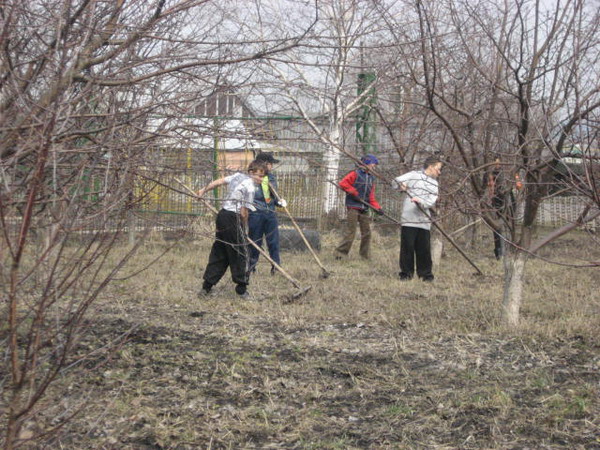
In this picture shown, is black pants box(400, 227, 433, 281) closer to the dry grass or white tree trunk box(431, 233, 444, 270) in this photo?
the dry grass

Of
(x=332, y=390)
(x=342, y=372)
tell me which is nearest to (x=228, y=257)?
(x=342, y=372)

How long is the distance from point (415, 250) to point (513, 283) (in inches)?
123

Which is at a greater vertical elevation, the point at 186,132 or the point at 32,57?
the point at 32,57

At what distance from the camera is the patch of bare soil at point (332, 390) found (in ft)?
12.7

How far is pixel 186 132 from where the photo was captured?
4820mm

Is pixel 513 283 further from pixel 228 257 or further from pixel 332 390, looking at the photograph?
pixel 228 257

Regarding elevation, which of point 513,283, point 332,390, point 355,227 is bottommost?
point 332,390

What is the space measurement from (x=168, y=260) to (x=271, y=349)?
5.13 meters

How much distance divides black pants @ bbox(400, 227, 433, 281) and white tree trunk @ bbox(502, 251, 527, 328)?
2.88 m

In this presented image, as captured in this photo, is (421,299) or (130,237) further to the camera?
(130,237)

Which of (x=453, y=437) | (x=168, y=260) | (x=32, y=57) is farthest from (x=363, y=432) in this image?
(x=168, y=260)

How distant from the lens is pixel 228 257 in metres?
7.50

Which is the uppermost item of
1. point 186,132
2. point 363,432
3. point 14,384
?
point 186,132

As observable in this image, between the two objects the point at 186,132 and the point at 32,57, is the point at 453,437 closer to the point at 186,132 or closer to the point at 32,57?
the point at 186,132
